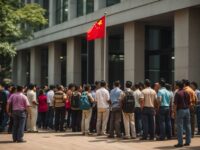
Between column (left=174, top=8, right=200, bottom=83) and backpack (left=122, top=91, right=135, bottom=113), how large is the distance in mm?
6474

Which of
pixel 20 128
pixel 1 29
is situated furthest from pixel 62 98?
pixel 1 29

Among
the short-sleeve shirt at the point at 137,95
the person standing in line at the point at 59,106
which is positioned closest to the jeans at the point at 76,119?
the person standing in line at the point at 59,106

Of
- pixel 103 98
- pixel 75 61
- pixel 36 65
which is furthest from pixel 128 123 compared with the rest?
pixel 36 65

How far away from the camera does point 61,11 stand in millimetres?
38938

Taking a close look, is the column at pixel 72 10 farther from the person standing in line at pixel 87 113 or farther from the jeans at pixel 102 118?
the jeans at pixel 102 118

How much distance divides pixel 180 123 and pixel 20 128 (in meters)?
5.30

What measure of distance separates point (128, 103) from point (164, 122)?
4.55 feet

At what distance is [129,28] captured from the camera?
27859 millimetres

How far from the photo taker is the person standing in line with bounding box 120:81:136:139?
56.1 ft

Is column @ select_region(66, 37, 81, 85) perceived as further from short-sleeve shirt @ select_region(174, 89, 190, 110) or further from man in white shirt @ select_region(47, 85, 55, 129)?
short-sleeve shirt @ select_region(174, 89, 190, 110)

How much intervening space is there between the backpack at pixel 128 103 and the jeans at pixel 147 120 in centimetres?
45

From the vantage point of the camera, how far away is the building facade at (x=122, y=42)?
23.3 meters

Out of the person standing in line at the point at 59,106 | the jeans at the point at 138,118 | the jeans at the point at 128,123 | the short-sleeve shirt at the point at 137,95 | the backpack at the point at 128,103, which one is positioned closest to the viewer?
the backpack at the point at 128,103

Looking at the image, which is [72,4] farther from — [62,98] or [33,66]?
[62,98]
